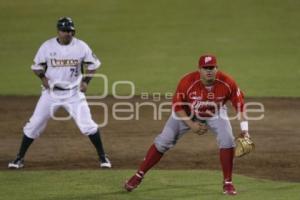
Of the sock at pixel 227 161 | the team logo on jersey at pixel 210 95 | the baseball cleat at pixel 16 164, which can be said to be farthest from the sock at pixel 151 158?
the baseball cleat at pixel 16 164

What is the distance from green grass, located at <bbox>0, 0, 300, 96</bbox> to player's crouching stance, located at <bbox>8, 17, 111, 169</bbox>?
19.2 feet

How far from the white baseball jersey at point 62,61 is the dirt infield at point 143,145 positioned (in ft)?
3.90

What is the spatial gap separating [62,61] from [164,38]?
11.2m

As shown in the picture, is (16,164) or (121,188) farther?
(16,164)

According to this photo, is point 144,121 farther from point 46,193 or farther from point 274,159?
point 46,193

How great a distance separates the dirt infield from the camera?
11453 millimetres

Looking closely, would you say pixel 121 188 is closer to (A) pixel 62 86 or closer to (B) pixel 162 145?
(B) pixel 162 145

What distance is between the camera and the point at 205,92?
9586 millimetres

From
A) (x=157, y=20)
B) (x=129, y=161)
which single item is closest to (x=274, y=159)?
(x=129, y=161)

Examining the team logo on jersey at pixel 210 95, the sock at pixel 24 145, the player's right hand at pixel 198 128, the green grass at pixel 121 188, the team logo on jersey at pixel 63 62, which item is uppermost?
the team logo on jersey at pixel 63 62

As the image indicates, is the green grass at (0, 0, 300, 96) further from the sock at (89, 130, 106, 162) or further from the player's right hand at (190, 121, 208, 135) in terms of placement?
the player's right hand at (190, 121, 208, 135)

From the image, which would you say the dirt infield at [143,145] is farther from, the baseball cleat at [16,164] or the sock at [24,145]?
the sock at [24,145]

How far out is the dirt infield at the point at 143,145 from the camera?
11.5 m

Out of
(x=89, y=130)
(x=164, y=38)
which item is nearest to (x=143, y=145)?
(x=89, y=130)
